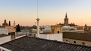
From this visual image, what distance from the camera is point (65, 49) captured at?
6.61m

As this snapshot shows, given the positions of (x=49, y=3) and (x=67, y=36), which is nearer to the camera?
(x=49, y=3)

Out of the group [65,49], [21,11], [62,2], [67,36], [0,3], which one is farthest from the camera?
[67,36]

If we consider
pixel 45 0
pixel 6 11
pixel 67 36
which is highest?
pixel 45 0

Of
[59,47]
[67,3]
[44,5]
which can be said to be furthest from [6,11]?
[59,47]

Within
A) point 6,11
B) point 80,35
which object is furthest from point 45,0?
point 80,35

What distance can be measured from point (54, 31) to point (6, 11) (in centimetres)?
900

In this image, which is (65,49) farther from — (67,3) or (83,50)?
(67,3)

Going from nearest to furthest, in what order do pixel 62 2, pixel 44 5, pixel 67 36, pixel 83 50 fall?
pixel 83 50 < pixel 62 2 < pixel 44 5 < pixel 67 36

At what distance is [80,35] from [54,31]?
4875 mm

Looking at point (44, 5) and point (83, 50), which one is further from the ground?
point (44, 5)

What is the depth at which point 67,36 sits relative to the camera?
89.8 feet

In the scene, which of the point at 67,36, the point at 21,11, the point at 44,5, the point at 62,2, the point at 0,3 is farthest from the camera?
the point at 67,36

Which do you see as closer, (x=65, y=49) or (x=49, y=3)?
(x=65, y=49)

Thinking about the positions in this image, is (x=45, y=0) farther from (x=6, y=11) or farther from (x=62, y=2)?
(x=6, y=11)
